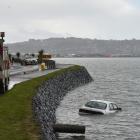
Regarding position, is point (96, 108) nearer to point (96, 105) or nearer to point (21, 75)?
point (96, 105)

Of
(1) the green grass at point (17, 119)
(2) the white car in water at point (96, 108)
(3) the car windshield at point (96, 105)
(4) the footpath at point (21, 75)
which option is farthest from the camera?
(4) the footpath at point (21, 75)

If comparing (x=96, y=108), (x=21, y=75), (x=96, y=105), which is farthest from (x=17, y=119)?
(x=21, y=75)

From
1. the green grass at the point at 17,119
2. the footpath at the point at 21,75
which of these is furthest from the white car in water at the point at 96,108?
the green grass at the point at 17,119

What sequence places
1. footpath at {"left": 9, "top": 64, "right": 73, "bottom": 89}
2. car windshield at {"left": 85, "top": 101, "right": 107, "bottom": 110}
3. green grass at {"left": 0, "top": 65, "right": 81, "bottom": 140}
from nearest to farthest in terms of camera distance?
1. green grass at {"left": 0, "top": 65, "right": 81, "bottom": 140}
2. car windshield at {"left": 85, "top": 101, "right": 107, "bottom": 110}
3. footpath at {"left": 9, "top": 64, "right": 73, "bottom": 89}

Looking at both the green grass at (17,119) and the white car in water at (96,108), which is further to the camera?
the white car in water at (96,108)

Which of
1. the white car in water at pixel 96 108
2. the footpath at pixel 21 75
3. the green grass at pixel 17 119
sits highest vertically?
the green grass at pixel 17 119

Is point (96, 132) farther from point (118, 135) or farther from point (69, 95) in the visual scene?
point (69, 95)

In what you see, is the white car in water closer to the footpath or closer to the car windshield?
the car windshield

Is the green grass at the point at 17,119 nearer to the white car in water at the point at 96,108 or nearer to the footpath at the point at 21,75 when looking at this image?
the footpath at the point at 21,75

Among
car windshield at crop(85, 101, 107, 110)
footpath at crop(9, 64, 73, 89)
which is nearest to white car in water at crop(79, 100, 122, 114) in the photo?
car windshield at crop(85, 101, 107, 110)

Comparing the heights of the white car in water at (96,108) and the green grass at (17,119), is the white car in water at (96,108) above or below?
below

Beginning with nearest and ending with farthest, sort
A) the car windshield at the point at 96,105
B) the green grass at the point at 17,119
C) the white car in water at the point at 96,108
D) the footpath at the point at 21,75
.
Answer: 1. the green grass at the point at 17,119
2. the white car in water at the point at 96,108
3. the car windshield at the point at 96,105
4. the footpath at the point at 21,75

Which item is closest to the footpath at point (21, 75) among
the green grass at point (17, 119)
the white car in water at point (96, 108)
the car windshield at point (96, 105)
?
the white car in water at point (96, 108)

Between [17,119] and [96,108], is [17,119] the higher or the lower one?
the higher one
